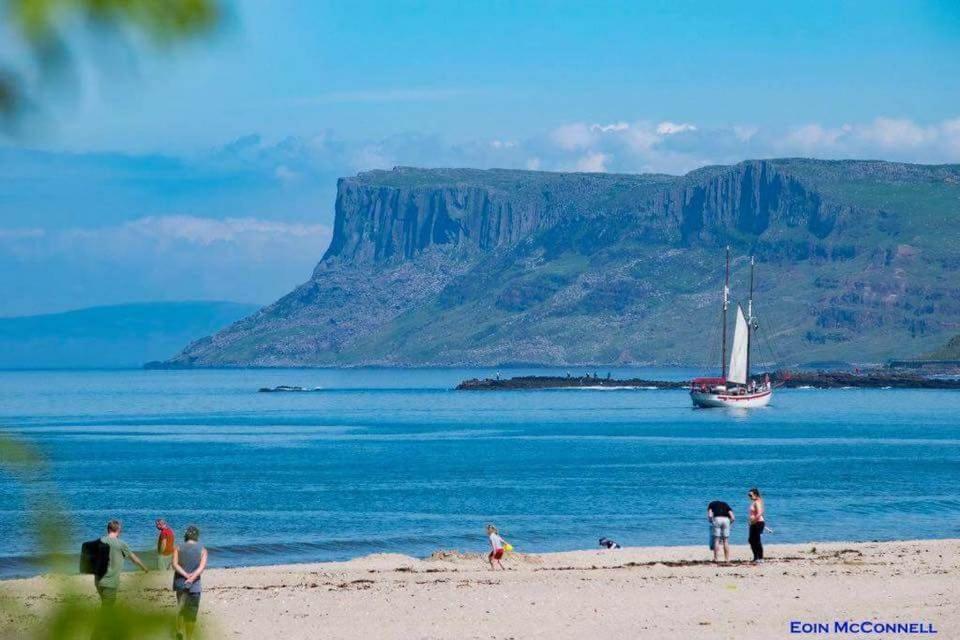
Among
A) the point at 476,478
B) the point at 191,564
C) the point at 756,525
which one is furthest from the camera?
the point at 476,478

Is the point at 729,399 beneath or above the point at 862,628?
beneath

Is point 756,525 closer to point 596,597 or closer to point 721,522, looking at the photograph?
point 721,522

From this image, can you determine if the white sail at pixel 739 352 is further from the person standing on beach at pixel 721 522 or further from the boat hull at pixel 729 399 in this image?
the person standing on beach at pixel 721 522

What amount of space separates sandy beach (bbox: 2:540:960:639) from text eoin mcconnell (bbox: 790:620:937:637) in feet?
0.62

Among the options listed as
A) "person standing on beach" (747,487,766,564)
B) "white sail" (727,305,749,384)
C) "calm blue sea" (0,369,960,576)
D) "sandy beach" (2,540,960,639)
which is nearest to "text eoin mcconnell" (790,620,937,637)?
"sandy beach" (2,540,960,639)

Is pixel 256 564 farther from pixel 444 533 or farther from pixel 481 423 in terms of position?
pixel 481 423

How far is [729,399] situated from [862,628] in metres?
135

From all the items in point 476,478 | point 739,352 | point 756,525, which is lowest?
point 476,478

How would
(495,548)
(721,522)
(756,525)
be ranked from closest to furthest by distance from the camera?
1. (756,525)
2. (721,522)
3. (495,548)

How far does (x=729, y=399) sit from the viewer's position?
15312 centimetres

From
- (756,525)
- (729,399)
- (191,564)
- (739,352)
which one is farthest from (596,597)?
(729,399)

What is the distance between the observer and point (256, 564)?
3850 cm

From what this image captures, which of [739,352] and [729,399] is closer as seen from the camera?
[739,352]

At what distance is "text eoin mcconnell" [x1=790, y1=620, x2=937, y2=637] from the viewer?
773 inches
